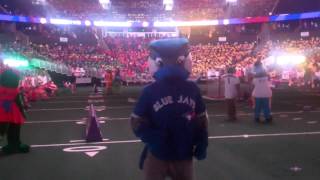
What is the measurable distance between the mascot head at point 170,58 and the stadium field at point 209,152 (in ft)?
11.0

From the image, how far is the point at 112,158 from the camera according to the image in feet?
28.4

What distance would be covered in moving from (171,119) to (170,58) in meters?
0.50

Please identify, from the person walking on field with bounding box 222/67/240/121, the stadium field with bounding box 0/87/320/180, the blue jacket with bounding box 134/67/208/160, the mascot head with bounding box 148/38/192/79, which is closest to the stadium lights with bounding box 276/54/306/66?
the stadium field with bounding box 0/87/320/180

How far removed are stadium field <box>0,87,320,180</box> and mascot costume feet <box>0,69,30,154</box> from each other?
356mm

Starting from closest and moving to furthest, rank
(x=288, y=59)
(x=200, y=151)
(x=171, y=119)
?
(x=171, y=119), (x=200, y=151), (x=288, y=59)

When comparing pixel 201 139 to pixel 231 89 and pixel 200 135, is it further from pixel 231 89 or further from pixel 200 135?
pixel 231 89

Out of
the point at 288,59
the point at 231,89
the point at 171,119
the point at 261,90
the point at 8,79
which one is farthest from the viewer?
the point at 288,59

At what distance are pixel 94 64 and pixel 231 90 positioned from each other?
118 ft

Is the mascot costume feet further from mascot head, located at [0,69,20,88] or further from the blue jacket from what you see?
the blue jacket

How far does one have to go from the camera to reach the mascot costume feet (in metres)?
9.10

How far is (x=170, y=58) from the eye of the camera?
3914mm

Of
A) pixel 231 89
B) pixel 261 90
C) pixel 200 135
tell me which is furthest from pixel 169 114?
pixel 231 89

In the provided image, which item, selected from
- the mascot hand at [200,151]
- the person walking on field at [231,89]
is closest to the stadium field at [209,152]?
the person walking on field at [231,89]

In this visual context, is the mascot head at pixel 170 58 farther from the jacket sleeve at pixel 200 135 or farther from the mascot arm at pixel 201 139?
the mascot arm at pixel 201 139
